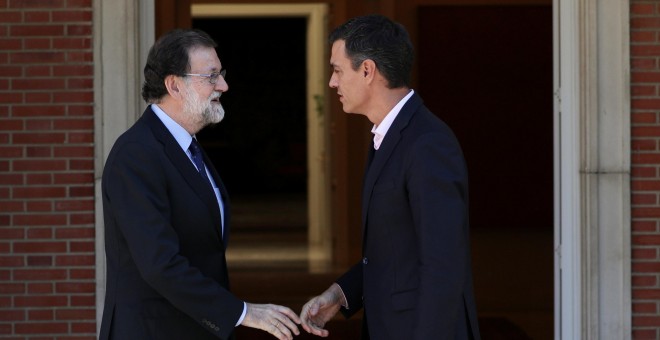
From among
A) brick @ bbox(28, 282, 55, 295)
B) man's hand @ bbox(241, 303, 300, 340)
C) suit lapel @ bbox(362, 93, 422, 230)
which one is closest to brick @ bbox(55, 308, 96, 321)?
brick @ bbox(28, 282, 55, 295)

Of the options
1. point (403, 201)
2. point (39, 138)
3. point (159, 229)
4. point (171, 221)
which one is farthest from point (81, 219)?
point (403, 201)

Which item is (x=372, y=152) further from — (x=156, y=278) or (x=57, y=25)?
(x=57, y=25)

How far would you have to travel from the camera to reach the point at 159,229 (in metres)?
3.07

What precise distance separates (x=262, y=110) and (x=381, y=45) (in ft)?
77.2

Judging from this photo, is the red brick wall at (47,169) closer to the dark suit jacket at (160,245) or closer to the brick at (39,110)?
the brick at (39,110)

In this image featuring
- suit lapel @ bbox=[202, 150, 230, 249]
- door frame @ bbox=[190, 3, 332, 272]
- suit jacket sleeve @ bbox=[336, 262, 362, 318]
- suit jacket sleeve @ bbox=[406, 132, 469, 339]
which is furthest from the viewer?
door frame @ bbox=[190, 3, 332, 272]

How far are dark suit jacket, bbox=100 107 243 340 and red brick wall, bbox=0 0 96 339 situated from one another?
2096mm

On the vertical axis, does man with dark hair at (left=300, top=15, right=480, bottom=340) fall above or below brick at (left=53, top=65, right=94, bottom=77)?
below

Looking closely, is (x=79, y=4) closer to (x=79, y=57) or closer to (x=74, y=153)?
(x=79, y=57)

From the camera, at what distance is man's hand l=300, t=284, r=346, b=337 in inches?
138

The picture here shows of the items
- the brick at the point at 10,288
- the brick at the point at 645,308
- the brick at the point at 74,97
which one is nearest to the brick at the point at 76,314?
the brick at the point at 10,288

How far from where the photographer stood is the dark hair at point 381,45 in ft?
10.5

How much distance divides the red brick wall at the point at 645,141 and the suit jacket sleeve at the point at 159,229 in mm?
2765

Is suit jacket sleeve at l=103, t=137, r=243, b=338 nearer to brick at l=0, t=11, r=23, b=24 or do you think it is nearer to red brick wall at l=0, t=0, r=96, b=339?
red brick wall at l=0, t=0, r=96, b=339
